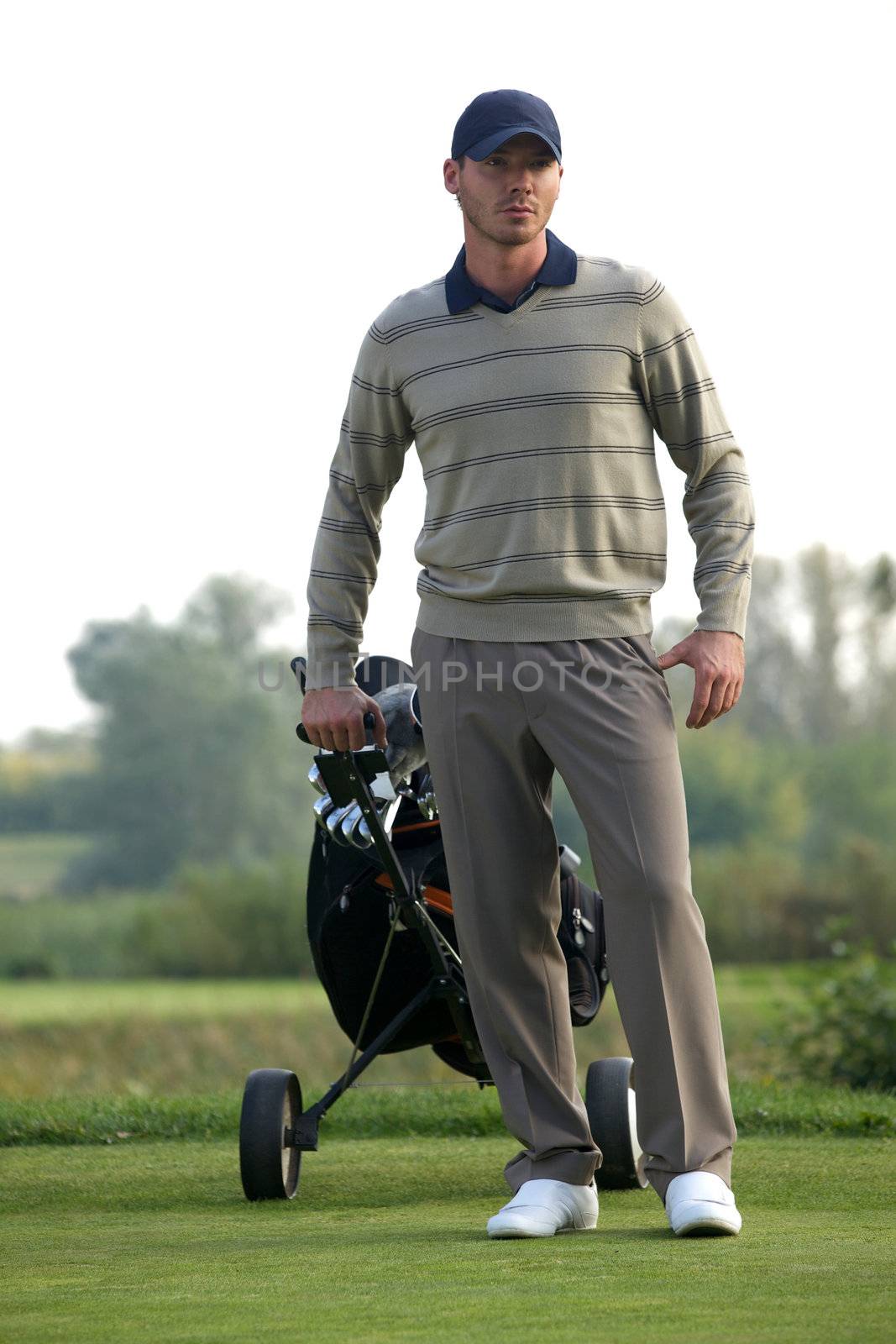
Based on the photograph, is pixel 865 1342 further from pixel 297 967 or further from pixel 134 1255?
pixel 297 967

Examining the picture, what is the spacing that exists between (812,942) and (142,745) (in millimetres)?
31716

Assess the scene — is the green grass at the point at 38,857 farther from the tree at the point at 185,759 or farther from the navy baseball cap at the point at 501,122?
the navy baseball cap at the point at 501,122

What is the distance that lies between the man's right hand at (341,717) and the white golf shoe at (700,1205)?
0.99 metres

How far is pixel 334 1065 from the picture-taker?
17.9 metres

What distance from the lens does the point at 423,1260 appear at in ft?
8.32

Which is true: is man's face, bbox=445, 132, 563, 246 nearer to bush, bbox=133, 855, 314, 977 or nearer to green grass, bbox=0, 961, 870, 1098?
green grass, bbox=0, 961, 870, 1098

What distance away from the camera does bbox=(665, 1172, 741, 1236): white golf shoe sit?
2621 mm

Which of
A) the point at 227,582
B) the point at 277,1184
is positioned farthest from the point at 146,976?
the point at 277,1184

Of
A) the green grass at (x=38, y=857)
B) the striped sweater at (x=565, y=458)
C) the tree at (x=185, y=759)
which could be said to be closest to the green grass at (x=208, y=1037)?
the striped sweater at (x=565, y=458)

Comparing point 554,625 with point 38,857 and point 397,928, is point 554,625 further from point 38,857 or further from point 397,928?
point 38,857

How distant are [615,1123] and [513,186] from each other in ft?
5.93

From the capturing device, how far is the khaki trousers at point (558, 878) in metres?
2.81

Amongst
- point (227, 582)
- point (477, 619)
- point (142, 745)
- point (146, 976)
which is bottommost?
point (146, 976)

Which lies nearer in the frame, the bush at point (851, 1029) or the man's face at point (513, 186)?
the man's face at point (513, 186)
